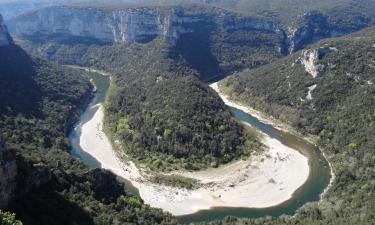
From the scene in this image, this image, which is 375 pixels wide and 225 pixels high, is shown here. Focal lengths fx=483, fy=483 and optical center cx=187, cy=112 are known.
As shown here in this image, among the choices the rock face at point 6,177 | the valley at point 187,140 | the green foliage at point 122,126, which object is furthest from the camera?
the green foliage at point 122,126

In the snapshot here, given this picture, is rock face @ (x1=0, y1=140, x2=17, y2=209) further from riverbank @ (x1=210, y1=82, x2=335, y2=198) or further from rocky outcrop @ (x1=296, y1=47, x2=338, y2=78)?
rocky outcrop @ (x1=296, y1=47, x2=338, y2=78)

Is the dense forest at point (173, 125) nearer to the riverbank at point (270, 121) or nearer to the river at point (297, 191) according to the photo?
the river at point (297, 191)

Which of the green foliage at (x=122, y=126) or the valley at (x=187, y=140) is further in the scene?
the green foliage at (x=122, y=126)

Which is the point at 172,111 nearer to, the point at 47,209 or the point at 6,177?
the point at 47,209

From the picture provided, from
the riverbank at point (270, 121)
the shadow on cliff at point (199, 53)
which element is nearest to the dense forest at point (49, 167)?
the riverbank at point (270, 121)

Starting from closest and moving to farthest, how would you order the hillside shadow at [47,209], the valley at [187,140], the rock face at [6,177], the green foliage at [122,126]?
the rock face at [6,177], the hillside shadow at [47,209], the valley at [187,140], the green foliage at [122,126]

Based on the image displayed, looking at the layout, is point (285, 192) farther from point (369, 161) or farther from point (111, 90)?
point (111, 90)

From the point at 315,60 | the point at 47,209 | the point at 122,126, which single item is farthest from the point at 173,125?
the point at 47,209
